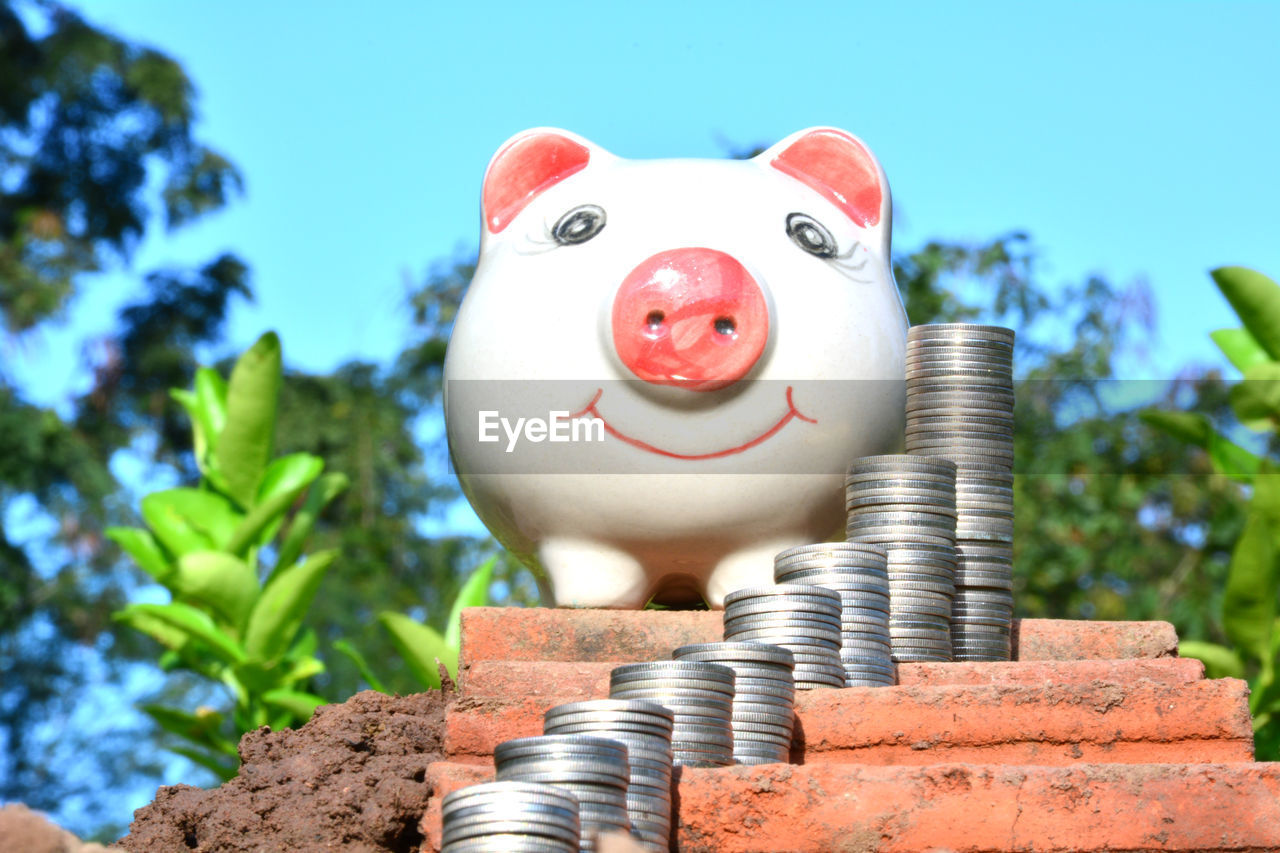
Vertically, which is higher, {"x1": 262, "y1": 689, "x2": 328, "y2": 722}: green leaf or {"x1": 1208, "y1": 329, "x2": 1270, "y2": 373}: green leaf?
{"x1": 1208, "y1": 329, "x2": 1270, "y2": 373}: green leaf

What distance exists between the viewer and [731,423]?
5539 mm

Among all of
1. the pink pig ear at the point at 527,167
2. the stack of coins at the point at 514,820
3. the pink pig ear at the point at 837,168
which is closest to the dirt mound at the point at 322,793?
the stack of coins at the point at 514,820

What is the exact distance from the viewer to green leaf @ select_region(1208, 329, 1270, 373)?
8.05 m

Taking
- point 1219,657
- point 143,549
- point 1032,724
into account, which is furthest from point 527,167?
point 1219,657

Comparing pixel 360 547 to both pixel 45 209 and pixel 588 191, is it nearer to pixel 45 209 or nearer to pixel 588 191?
pixel 45 209

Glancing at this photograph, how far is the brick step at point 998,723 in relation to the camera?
4.50 metres

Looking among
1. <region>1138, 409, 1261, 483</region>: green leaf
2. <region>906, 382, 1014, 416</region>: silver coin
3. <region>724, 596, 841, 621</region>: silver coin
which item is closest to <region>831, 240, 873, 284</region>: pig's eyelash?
<region>906, 382, 1014, 416</region>: silver coin

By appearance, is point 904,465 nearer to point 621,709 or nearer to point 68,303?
point 621,709

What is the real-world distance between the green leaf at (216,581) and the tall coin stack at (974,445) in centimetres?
415

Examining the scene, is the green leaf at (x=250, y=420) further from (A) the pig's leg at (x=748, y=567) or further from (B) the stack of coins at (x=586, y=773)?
(B) the stack of coins at (x=586, y=773)

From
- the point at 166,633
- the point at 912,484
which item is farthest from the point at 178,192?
the point at 912,484

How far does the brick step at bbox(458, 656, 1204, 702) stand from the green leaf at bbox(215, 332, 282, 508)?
153 inches

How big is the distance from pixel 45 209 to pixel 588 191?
1489cm

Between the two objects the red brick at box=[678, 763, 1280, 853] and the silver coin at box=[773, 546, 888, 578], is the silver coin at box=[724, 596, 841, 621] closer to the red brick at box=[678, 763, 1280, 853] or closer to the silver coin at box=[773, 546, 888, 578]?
the silver coin at box=[773, 546, 888, 578]
